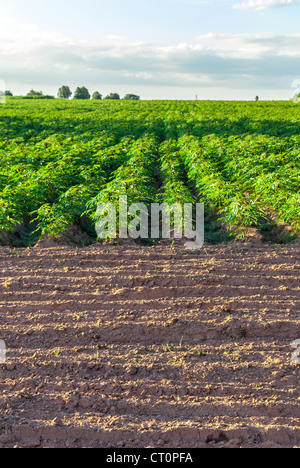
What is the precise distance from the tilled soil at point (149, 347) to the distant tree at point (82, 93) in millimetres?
67926

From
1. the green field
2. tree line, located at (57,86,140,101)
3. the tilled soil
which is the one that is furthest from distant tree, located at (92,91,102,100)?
the tilled soil

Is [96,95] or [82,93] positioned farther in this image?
[82,93]

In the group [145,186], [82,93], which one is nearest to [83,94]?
[82,93]

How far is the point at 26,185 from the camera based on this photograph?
26.3 ft

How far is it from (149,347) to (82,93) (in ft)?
234

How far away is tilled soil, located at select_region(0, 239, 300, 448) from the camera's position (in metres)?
3.01

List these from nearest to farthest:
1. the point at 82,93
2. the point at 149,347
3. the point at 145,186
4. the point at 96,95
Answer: the point at 149,347
the point at 145,186
the point at 96,95
the point at 82,93

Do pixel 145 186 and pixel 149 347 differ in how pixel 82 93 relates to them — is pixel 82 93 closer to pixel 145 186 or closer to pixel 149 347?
pixel 145 186

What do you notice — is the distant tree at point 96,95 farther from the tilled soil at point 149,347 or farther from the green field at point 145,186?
the tilled soil at point 149,347

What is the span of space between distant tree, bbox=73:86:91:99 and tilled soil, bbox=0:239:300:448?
67926mm

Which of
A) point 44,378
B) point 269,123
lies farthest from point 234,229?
point 269,123

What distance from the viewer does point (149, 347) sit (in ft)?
13.1

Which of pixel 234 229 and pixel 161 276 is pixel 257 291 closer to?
pixel 161 276

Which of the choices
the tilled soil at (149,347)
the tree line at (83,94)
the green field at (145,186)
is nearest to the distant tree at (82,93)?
the tree line at (83,94)
